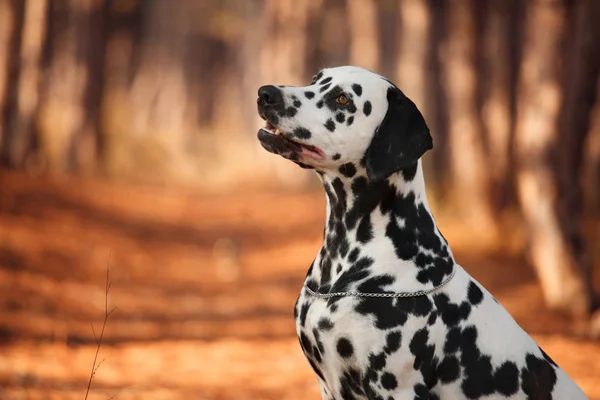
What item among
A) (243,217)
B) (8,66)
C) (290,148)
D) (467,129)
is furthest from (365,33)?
(290,148)

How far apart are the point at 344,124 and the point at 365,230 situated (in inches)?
21.1

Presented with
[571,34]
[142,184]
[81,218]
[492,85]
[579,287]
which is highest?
[571,34]

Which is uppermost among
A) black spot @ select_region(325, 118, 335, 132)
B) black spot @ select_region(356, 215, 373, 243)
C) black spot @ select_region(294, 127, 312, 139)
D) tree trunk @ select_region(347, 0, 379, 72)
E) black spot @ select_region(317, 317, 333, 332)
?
black spot @ select_region(325, 118, 335, 132)

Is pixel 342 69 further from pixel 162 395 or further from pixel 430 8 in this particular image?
pixel 430 8

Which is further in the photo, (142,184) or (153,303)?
(142,184)

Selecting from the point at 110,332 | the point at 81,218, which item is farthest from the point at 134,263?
A: the point at 110,332

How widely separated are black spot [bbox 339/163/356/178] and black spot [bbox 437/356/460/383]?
1014mm

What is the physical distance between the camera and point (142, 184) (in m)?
23.2

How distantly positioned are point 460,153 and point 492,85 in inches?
51.4

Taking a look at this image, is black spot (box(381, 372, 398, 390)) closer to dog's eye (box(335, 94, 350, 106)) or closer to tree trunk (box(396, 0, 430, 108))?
dog's eye (box(335, 94, 350, 106))

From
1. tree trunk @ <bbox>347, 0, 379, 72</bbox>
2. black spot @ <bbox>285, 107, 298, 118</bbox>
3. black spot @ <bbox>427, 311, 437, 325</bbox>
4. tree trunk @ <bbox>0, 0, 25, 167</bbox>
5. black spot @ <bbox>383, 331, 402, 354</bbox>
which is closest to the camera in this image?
black spot @ <bbox>383, 331, 402, 354</bbox>

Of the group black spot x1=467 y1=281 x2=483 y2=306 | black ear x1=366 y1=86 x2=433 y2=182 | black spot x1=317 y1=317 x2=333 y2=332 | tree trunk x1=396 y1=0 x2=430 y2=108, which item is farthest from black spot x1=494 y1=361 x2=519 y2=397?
tree trunk x1=396 y1=0 x2=430 y2=108

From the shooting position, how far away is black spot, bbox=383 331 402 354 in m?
3.79

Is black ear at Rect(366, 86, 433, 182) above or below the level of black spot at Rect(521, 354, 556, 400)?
above
